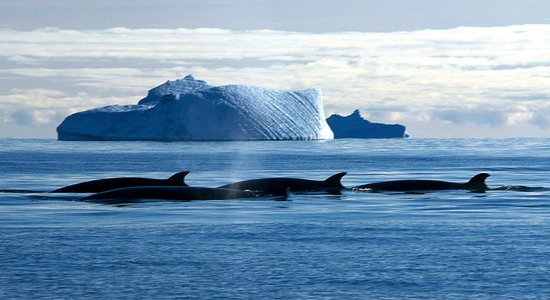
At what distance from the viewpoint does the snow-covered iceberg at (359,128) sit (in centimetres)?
17275

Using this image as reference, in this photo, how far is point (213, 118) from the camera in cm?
11912

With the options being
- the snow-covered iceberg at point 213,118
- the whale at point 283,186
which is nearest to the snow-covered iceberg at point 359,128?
the snow-covered iceberg at point 213,118

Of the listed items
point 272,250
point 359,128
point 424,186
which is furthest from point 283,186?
point 359,128

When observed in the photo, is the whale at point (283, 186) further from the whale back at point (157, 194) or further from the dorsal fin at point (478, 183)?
the dorsal fin at point (478, 183)

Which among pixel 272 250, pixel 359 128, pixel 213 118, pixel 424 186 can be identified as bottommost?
pixel 272 250

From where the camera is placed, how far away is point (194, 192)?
2306 cm

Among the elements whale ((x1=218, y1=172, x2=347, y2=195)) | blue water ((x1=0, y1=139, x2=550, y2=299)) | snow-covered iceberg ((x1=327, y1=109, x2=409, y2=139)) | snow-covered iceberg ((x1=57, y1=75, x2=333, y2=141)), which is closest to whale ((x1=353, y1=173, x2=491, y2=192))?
whale ((x1=218, y1=172, x2=347, y2=195))

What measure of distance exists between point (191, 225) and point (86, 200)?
5940 mm

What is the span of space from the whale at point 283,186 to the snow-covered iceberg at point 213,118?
90.2 meters

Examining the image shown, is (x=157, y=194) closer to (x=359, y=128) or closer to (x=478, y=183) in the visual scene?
(x=478, y=183)

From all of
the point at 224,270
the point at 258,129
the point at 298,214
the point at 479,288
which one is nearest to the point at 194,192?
the point at 298,214

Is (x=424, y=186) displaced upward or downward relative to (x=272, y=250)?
upward

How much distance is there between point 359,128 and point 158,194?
Answer: 497ft

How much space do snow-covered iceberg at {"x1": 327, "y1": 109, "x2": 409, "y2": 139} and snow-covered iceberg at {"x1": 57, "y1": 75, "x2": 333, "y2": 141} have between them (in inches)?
1720
